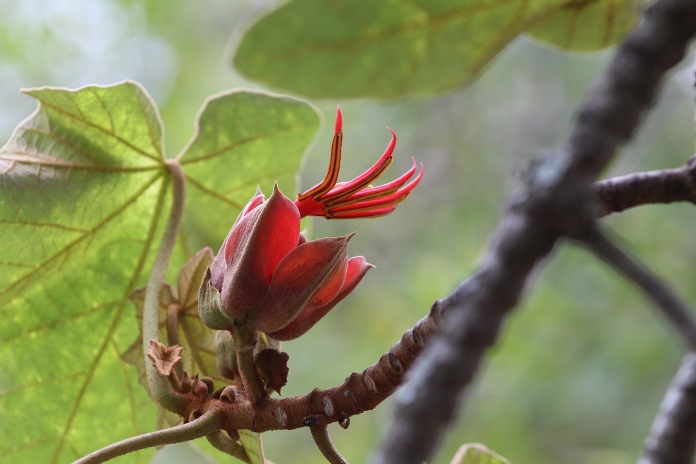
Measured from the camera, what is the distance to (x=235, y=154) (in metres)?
0.81

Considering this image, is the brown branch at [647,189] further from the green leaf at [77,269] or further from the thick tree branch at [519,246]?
the green leaf at [77,269]

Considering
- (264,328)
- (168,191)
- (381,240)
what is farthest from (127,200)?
(381,240)

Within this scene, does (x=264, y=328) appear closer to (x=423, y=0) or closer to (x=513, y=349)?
(x=423, y=0)

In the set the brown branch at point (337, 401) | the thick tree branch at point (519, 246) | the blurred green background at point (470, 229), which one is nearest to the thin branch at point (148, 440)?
the brown branch at point (337, 401)

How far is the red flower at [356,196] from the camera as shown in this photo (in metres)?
0.59

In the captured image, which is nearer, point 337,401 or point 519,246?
point 519,246

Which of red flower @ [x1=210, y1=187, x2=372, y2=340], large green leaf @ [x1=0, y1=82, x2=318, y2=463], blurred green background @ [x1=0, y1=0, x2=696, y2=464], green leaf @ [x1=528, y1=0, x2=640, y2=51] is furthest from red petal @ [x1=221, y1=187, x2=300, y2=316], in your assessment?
blurred green background @ [x1=0, y1=0, x2=696, y2=464]

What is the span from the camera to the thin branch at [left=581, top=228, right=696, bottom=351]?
273 mm

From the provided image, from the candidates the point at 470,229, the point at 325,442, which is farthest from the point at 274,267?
the point at 470,229

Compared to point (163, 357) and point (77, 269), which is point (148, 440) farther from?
point (77, 269)

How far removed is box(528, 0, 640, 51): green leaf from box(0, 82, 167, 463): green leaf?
396 mm

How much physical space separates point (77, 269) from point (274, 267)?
11.4 inches

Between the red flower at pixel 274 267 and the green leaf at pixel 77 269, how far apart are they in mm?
228

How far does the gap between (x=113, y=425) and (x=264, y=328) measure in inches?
12.1
